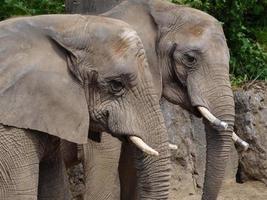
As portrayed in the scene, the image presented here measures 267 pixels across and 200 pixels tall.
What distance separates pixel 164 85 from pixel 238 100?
7.51 feet

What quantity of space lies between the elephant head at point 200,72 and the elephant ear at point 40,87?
1.35m

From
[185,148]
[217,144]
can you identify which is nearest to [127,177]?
[217,144]

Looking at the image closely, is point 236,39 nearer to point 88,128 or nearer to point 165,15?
point 165,15

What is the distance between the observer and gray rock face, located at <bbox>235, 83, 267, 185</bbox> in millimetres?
7895

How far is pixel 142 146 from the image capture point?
4320 millimetres

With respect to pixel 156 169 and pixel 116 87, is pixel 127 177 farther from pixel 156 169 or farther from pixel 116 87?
pixel 116 87

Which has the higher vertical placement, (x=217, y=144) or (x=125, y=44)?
(x=125, y=44)

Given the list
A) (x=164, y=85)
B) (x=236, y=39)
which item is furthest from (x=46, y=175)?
(x=236, y=39)

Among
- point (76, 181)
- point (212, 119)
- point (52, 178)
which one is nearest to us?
point (52, 178)

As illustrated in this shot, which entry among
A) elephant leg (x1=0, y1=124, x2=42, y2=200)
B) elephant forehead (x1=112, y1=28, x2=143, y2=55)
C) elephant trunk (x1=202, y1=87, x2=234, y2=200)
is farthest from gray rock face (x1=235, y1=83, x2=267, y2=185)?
elephant leg (x1=0, y1=124, x2=42, y2=200)

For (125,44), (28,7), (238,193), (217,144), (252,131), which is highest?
(125,44)

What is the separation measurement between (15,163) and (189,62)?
1.68 m

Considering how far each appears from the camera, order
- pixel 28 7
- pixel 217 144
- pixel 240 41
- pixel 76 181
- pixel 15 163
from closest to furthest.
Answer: pixel 15 163 < pixel 217 144 < pixel 76 181 < pixel 28 7 < pixel 240 41

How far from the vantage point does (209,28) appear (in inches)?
222
